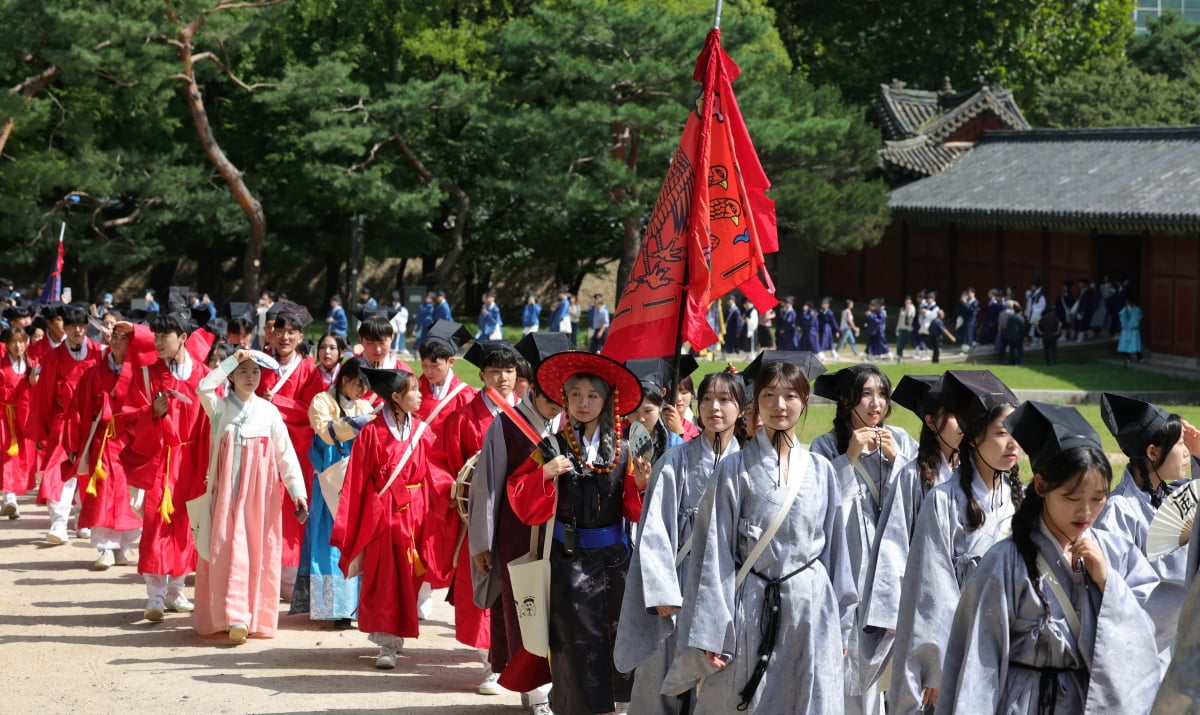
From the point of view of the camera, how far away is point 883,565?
17.9 feet

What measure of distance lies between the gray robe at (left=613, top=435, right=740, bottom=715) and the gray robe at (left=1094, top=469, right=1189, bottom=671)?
1348mm

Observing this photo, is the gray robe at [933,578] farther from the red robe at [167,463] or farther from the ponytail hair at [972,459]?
the red robe at [167,463]

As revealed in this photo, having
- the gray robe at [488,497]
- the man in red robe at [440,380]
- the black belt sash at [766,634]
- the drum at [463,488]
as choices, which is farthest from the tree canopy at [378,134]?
the black belt sash at [766,634]

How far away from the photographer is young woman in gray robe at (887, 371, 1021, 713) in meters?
4.79

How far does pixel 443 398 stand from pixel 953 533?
401cm

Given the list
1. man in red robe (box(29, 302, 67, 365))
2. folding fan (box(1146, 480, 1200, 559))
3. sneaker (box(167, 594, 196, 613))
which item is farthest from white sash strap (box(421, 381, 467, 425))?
man in red robe (box(29, 302, 67, 365))

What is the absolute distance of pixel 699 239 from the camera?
6.63 m

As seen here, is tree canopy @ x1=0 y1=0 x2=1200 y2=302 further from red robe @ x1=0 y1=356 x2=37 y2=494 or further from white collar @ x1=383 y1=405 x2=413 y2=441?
white collar @ x1=383 y1=405 x2=413 y2=441

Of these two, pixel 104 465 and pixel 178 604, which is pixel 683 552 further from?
pixel 104 465

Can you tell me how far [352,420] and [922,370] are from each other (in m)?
19.4

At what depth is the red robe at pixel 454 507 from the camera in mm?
7410

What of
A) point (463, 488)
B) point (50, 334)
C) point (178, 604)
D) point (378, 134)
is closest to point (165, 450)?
point (178, 604)

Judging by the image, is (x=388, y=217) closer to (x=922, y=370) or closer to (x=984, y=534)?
(x=922, y=370)

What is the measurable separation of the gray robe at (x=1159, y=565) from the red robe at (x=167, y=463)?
5.33 metres
